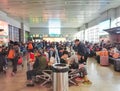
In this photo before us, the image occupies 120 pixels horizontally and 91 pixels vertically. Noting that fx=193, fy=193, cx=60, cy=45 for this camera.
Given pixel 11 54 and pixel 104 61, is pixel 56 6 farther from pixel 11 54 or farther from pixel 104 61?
pixel 11 54

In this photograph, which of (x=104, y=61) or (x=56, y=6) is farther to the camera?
(x=56, y=6)

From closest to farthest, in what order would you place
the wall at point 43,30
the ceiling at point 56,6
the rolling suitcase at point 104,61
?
the ceiling at point 56,6
the rolling suitcase at point 104,61
the wall at point 43,30

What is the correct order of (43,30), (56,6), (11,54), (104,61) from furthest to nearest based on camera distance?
(43,30)
(56,6)
(104,61)
(11,54)

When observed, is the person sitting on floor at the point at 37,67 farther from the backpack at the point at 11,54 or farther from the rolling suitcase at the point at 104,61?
the rolling suitcase at the point at 104,61

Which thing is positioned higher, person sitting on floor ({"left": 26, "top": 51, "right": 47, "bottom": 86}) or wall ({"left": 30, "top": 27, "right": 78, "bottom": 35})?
wall ({"left": 30, "top": 27, "right": 78, "bottom": 35})

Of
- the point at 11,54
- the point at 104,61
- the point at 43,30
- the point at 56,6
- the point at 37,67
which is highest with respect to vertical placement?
the point at 56,6

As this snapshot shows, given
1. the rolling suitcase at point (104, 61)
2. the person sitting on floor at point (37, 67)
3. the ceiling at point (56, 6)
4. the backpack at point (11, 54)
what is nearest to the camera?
the person sitting on floor at point (37, 67)

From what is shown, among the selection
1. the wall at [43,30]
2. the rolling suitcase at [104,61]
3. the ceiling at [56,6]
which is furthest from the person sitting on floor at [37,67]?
the wall at [43,30]

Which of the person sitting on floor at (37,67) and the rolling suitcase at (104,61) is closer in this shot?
the person sitting on floor at (37,67)

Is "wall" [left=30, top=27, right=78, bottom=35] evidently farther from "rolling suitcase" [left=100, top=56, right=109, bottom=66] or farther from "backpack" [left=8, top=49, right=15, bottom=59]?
"backpack" [left=8, top=49, right=15, bottom=59]

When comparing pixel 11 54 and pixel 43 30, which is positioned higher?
pixel 43 30

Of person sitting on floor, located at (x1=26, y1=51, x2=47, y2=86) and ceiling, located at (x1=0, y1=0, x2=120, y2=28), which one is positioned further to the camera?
ceiling, located at (x1=0, y1=0, x2=120, y2=28)

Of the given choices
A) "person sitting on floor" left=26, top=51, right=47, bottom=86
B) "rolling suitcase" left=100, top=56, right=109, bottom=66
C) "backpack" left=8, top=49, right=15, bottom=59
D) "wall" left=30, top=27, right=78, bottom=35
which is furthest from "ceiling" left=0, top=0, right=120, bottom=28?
"wall" left=30, top=27, right=78, bottom=35

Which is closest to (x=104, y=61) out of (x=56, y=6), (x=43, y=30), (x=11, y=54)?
(x=56, y=6)
